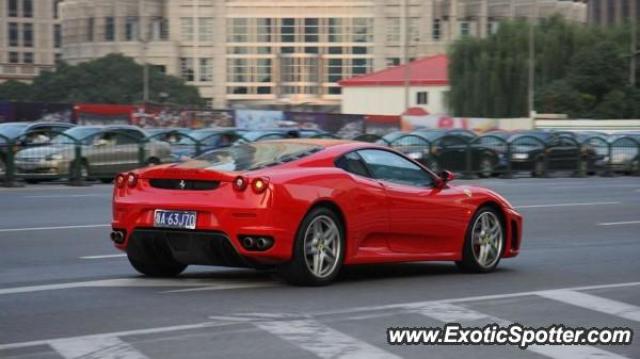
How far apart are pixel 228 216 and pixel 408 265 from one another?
3309mm

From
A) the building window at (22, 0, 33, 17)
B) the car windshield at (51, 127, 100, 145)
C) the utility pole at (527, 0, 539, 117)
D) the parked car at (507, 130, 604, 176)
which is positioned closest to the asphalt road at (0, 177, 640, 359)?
the car windshield at (51, 127, 100, 145)

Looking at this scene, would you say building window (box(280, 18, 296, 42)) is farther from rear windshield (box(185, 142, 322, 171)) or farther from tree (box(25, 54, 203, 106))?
rear windshield (box(185, 142, 322, 171))

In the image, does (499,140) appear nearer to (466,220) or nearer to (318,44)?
(466,220)

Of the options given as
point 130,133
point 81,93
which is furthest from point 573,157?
point 81,93

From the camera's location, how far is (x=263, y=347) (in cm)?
729

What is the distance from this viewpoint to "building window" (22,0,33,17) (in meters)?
147

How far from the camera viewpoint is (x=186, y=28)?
411 ft

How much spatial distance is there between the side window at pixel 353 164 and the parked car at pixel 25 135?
1659 centimetres

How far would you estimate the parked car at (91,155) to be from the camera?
26172mm

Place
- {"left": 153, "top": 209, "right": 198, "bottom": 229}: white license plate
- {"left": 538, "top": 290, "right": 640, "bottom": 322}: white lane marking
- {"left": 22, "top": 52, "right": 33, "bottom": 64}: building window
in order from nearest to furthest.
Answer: {"left": 538, "top": 290, "right": 640, "bottom": 322}: white lane marking
{"left": 153, "top": 209, "right": 198, "bottom": 229}: white license plate
{"left": 22, "top": 52, "right": 33, "bottom": 64}: building window

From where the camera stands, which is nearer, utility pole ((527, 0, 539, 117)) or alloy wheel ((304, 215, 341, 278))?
alloy wheel ((304, 215, 341, 278))

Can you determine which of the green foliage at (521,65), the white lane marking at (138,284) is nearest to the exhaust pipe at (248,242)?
the white lane marking at (138,284)

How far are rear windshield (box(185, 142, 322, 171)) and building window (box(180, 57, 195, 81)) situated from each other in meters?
115

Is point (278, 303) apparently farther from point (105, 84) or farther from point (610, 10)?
point (610, 10)
